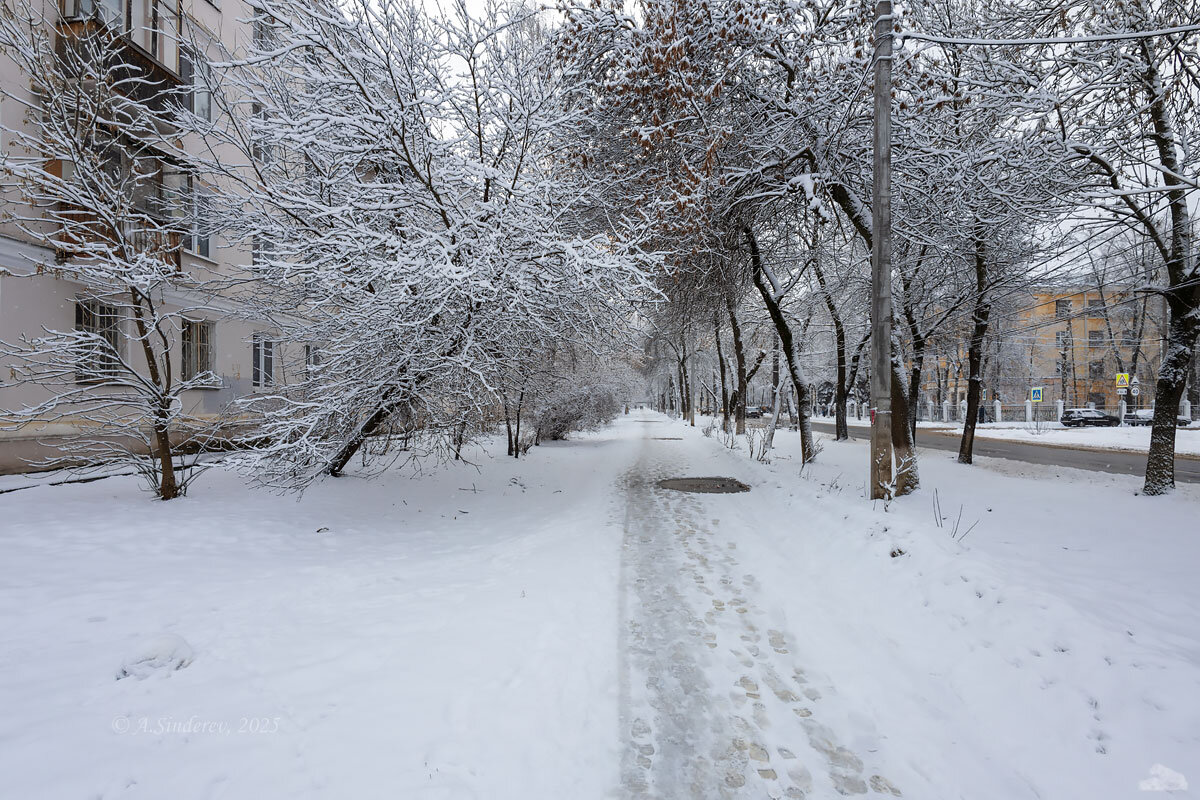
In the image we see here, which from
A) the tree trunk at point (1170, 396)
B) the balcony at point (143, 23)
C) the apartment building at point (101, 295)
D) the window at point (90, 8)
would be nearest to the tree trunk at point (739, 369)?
the tree trunk at point (1170, 396)

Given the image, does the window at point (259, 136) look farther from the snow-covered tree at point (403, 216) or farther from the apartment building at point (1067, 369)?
the apartment building at point (1067, 369)

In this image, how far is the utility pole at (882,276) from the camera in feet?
23.0

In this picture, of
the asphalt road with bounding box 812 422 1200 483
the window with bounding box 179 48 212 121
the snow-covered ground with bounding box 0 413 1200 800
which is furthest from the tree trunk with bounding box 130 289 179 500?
the asphalt road with bounding box 812 422 1200 483

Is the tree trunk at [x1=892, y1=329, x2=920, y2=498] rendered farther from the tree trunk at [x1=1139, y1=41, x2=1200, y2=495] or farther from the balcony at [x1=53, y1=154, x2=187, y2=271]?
the balcony at [x1=53, y1=154, x2=187, y2=271]

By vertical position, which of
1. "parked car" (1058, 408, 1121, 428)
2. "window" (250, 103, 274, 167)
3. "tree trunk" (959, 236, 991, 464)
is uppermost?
"window" (250, 103, 274, 167)

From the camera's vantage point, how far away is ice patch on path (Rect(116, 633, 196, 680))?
3.36 metres

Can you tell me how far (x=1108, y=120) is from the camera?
8.80m

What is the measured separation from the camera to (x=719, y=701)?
11.1ft

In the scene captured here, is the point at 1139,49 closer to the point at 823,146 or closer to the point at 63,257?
the point at 823,146

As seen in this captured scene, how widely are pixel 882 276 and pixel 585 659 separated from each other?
21.2ft

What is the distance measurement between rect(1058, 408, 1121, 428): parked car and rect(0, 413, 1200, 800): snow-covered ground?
33.1 meters

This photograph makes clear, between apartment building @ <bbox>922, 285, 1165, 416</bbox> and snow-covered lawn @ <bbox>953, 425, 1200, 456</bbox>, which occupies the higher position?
apartment building @ <bbox>922, 285, 1165, 416</bbox>

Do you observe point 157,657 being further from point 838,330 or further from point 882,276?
point 838,330

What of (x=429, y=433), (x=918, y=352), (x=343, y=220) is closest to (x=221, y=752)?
(x=343, y=220)
